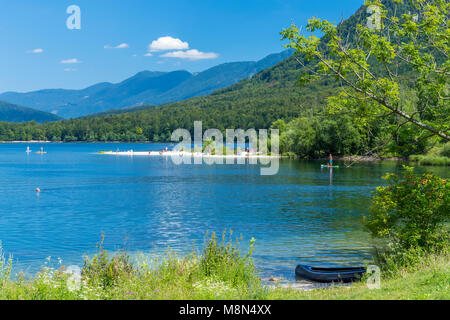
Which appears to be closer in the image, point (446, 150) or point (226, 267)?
point (226, 267)

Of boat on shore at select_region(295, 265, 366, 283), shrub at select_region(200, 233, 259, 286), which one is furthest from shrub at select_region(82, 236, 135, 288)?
boat on shore at select_region(295, 265, 366, 283)

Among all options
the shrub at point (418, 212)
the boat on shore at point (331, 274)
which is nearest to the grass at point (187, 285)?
the shrub at point (418, 212)

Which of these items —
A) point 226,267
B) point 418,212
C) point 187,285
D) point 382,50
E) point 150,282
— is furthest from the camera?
point 418,212

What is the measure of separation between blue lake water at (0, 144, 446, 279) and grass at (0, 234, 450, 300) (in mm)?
5704

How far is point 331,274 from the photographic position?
17.7m

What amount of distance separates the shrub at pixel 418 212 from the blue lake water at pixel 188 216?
3.85m

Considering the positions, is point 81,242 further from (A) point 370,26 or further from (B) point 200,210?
(A) point 370,26

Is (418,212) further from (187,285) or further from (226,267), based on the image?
(187,285)

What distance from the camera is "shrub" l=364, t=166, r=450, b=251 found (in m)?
17.5

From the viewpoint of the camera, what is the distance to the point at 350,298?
1116cm

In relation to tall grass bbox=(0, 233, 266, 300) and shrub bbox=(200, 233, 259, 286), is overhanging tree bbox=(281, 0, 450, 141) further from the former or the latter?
tall grass bbox=(0, 233, 266, 300)

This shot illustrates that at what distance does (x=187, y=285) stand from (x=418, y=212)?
10.6 meters

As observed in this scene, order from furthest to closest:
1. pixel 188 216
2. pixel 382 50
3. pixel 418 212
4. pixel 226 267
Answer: pixel 188 216 → pixel 418 212 → pixel 382 50 → pixel 226 267

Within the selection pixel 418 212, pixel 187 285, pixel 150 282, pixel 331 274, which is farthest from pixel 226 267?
pixel 418 212
